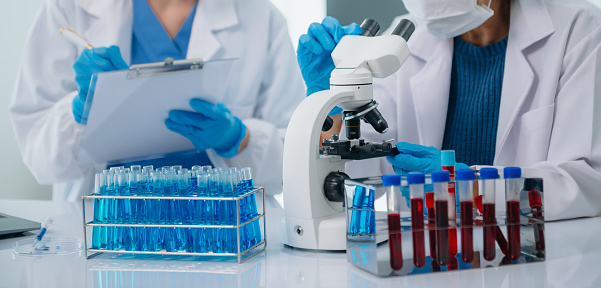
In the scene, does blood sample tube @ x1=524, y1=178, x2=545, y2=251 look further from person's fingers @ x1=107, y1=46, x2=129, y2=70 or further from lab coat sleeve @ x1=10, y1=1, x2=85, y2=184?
lab coat sleeve @ x1=10, y1=1, x2=85, y2=184

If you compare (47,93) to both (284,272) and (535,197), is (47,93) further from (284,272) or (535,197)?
(535,197)

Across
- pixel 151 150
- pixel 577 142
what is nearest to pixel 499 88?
pixel 577 142

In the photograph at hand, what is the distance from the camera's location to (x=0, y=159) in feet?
10.7

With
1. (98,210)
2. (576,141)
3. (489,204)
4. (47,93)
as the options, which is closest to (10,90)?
(47,93)

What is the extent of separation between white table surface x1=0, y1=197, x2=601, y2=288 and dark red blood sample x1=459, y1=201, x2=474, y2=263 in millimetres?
36

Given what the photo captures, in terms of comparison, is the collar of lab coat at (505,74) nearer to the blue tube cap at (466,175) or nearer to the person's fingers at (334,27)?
the person's fingers at (334,27)

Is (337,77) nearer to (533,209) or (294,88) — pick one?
(533,209)

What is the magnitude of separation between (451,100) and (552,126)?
0.38m

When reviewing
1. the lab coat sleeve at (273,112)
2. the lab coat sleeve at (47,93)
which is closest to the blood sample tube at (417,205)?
the lab coat sleeve at (273,112)

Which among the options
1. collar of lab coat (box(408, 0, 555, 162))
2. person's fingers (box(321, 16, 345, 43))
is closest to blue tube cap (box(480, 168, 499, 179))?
person's fingers (box(321, 16, 345, 43))

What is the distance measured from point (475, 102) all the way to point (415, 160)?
0.73 metres

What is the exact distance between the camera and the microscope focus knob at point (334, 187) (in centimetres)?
131

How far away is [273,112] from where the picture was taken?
249 centimetres

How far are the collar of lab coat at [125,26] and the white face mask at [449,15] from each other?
0.80m
